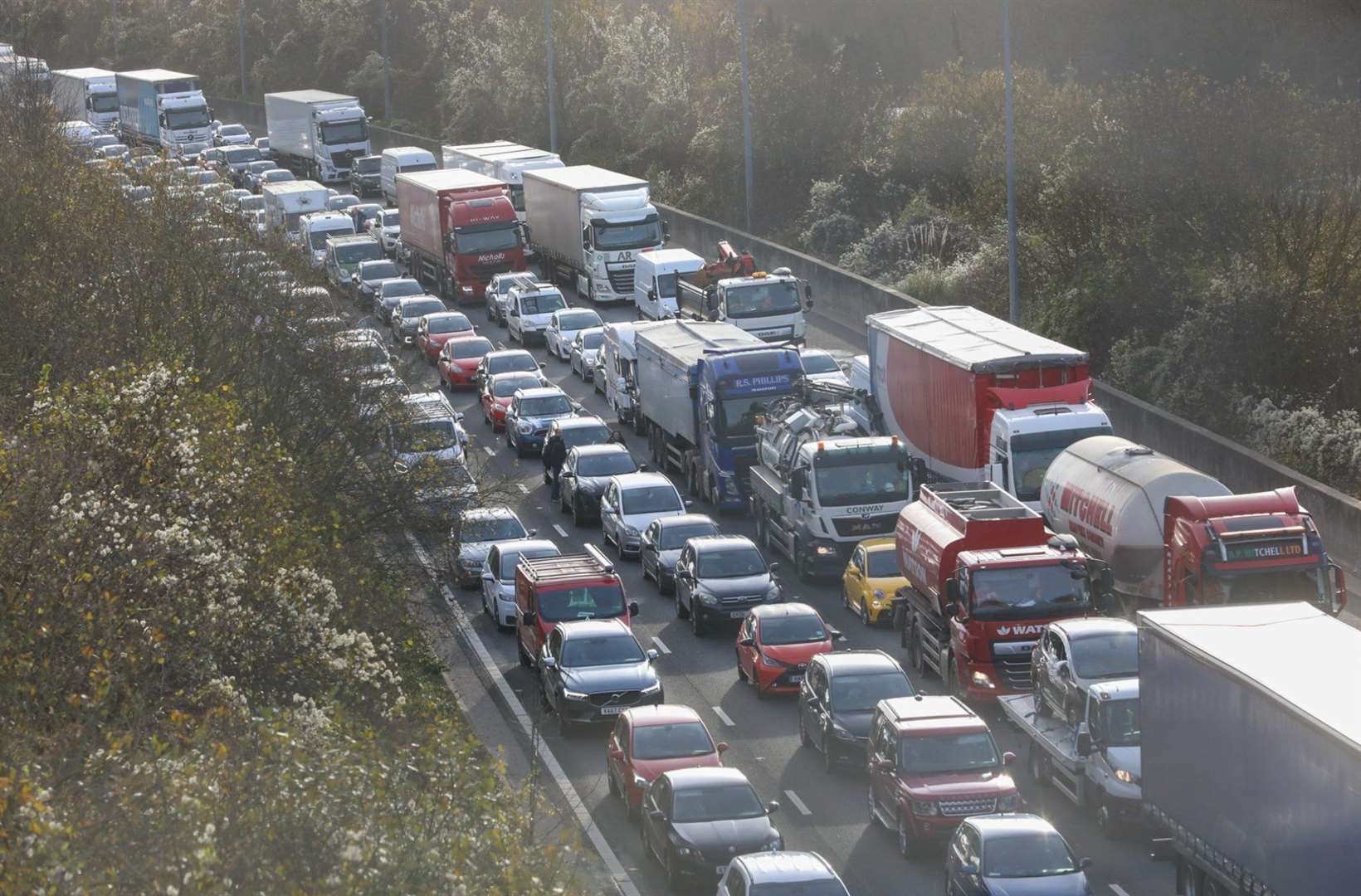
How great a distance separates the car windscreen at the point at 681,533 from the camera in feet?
110

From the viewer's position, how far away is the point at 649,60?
3228 inches

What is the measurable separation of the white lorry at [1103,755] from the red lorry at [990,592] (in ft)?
8.40

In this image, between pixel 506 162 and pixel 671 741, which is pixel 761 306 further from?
pixel 671 741

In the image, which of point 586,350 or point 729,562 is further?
point 586,350

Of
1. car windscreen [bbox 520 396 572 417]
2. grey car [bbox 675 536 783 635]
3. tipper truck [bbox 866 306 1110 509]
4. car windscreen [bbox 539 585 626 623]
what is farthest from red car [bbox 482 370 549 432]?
car windscreen [bbox 539 585 626 623]

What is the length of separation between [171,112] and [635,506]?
203 ft

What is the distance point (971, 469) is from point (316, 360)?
11.3 m

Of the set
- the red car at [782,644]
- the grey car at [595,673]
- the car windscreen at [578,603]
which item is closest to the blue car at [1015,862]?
the grey car at [595,673]

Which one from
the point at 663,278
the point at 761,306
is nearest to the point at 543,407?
the point at 761,306

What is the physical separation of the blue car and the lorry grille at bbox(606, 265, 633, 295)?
Result: 3750cm

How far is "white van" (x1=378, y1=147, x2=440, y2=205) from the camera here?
74125mm

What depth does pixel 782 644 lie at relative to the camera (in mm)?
28094

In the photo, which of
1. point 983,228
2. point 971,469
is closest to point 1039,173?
point 983,228

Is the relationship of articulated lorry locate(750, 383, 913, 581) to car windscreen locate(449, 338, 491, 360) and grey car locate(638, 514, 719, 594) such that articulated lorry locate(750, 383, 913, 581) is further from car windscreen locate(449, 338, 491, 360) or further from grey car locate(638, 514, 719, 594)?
car windscreen locate(449, 338, 491, 360)
